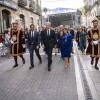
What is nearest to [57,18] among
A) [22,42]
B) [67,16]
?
[67,16]

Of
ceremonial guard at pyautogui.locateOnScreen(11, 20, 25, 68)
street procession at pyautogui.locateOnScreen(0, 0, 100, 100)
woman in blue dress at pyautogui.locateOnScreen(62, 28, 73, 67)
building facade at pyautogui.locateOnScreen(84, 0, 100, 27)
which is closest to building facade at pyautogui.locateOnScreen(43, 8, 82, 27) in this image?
building facade at pyautogui.locateOnScreen(84, 0, 100, 27)

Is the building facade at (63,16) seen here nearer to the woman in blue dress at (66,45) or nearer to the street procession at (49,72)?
the street procession at (49,72)

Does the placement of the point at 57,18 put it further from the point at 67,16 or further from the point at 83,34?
the point at 83,34

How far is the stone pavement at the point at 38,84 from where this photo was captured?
7.48m

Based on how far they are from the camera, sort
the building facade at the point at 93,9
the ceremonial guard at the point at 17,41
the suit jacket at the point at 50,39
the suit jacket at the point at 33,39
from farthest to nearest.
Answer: the building facade at the point at 93,9 < the ceremonial guard at the point at 17,41 < the suit jacket at the point at 33,39 < the suit jacket at the point at 50,39

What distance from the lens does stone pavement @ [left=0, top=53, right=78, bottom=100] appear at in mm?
7480

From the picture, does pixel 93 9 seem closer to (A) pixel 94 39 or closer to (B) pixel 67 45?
(B) pixel 67 45

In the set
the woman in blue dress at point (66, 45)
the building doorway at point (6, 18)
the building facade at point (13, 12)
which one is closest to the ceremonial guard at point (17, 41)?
the woman in blue dress at point (66, 45)

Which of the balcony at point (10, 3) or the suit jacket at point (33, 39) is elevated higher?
the balcony at point (10, 3)

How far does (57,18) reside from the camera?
32812mm

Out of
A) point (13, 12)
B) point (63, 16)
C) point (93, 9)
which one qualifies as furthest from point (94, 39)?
point (93, 9)

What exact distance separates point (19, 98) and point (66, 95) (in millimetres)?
1123

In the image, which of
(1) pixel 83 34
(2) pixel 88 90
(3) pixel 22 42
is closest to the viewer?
(2) pixel 88 90

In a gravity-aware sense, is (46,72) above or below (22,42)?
below
